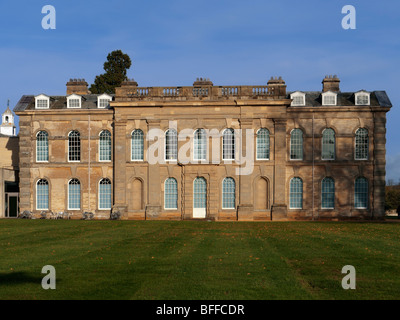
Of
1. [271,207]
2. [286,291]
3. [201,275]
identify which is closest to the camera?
[286,291]

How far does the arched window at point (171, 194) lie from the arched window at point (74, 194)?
8.23 meters

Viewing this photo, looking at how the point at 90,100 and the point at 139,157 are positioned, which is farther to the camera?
the point at 90,100

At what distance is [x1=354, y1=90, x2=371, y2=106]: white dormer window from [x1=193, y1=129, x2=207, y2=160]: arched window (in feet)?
46.8

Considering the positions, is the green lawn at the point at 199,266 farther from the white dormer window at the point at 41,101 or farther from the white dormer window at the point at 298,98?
the white dormer window at the point at 41,101

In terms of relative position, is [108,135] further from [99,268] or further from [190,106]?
[99,268]

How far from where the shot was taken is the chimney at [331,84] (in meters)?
50.9

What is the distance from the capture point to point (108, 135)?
48.1 metres

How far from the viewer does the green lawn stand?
42.3 ft

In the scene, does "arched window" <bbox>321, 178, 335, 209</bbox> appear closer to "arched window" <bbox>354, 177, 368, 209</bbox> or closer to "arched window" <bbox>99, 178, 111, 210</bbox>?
"arched window" <bbox>354, 177, 368, 209</bbox>

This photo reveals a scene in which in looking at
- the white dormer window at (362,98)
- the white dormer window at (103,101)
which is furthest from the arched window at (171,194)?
the white dormer window at (362,98)

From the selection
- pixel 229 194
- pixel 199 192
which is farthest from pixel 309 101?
pixel 199 192

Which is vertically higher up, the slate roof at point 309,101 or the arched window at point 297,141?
the slate roof at point 309,101
